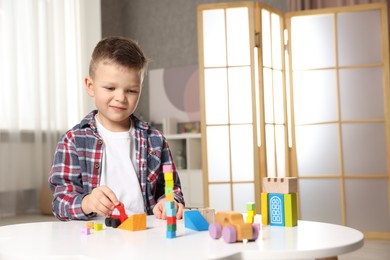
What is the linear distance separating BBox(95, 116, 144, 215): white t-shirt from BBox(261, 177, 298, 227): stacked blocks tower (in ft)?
1.27

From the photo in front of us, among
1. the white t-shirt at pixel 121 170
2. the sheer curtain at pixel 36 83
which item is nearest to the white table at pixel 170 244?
the white t-shirt at pixel 121 170

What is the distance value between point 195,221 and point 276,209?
17cm

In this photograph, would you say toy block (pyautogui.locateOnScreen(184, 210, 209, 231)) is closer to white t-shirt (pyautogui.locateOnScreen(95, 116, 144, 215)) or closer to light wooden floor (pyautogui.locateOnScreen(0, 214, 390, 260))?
white t-shirt (pyautogui.locateOnScreen(95, 116, 144, 215))

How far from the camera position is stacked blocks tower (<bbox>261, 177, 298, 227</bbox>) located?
37.4 inches

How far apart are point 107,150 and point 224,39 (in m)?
2.21

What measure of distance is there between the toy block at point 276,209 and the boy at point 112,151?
224 millimetres

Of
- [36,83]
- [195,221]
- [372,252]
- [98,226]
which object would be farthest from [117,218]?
[36,83]

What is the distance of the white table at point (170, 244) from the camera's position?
71 cm

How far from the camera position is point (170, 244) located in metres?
0.78

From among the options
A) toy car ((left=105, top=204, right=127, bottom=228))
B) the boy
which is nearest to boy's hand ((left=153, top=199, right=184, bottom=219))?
the boy

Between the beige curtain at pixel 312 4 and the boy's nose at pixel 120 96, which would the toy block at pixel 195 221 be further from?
the beige curtain at pixel 312 4

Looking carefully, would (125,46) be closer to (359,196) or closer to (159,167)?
(159,167)

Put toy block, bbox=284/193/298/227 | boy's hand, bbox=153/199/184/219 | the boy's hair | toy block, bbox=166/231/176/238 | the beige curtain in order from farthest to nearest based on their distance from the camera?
the beige curtain → the boy's hair → boy's hand, bbox=153/199/184/219 → toy block, bbox=284/193/298/227 → toy block, bbox=166/231/176/238

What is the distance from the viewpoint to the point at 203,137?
130 inches
